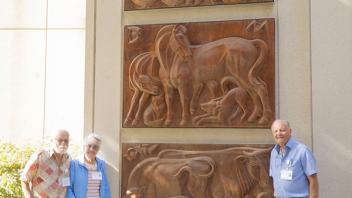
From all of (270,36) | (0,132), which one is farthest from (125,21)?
(0,132)

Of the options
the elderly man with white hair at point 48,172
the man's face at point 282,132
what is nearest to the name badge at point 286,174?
the man's face at point 282,132

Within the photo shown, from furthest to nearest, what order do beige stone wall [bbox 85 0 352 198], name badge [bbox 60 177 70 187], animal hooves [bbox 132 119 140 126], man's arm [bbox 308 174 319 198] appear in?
1. animal hooves [bbox 132 119 140 126]
2. beige stone wall [bbox 85 0 352 198]
3. name badge [bbox 60 177 70 187]
4. man's arm [bbox 308 174 319 198]

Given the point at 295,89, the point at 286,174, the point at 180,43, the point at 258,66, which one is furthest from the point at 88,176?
the point at 295,89

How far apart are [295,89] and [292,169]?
3.55 ft

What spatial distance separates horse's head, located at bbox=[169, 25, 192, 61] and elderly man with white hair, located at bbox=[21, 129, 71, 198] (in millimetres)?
1623

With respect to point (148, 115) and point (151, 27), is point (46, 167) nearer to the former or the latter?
point (148, 115)

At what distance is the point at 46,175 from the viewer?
16.9 ft

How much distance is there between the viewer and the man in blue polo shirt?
4.80m

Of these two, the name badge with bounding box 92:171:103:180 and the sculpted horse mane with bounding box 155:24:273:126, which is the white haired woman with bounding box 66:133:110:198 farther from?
the sculpted horse mane with bounding box 155:24:273:126

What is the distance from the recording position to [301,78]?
5512 mm

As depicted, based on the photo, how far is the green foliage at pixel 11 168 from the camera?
6453 millimetres

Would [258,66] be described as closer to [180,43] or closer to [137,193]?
[180,43]

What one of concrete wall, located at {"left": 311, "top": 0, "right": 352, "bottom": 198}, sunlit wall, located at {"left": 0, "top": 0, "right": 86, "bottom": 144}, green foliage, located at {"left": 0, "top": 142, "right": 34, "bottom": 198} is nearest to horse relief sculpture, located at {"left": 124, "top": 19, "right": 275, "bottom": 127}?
concrete wall, located at {"left": 311, "top": 0, "right": 352, "bottom": 198}

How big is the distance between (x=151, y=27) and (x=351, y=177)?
9.44ft
